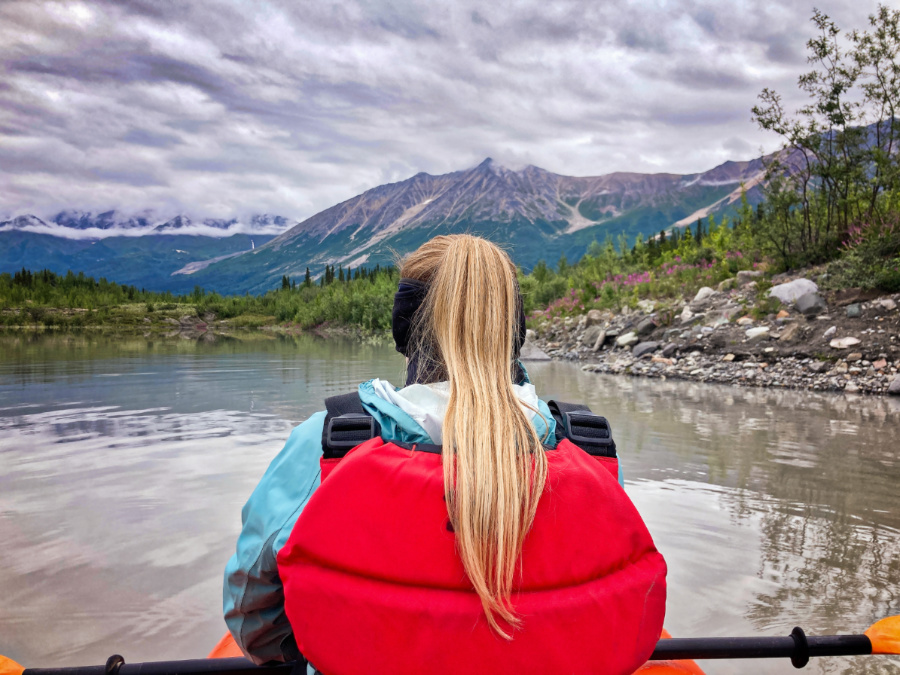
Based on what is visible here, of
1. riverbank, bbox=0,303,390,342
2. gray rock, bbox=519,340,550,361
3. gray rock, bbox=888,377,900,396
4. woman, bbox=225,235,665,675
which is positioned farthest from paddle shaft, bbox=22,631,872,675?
riverbank, bbox=0,303,390,342

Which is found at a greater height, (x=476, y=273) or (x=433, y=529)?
(x=476, y=273)

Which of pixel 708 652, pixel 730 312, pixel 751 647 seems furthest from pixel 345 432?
pixel 730 312

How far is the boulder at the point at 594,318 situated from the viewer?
21.4m

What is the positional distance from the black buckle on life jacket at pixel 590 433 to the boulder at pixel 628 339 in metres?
15.5

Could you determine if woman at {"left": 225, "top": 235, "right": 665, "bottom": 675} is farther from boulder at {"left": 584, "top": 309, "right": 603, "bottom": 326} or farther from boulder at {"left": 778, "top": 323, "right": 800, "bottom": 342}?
boulder at {"left": 584, "top": 309, "right": 603, "bottom": 326}

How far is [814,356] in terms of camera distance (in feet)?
36.2

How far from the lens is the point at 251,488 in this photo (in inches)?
211

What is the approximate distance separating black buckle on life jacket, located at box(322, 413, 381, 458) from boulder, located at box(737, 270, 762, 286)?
15.4 m

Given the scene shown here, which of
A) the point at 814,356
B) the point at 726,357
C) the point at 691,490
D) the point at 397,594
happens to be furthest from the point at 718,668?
the point at 726,357

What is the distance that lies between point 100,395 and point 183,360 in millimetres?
9267

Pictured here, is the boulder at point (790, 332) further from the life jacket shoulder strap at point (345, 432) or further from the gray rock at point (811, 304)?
the life jacket shoulder strap at point (345, 432)

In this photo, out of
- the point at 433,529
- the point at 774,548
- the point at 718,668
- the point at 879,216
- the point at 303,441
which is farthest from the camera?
the point at 879,216

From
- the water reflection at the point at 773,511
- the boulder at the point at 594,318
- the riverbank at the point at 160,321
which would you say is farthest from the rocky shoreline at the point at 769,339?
the riverbank at the point at 160,321

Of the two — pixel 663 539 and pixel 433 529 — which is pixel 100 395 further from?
pixel 433 529
